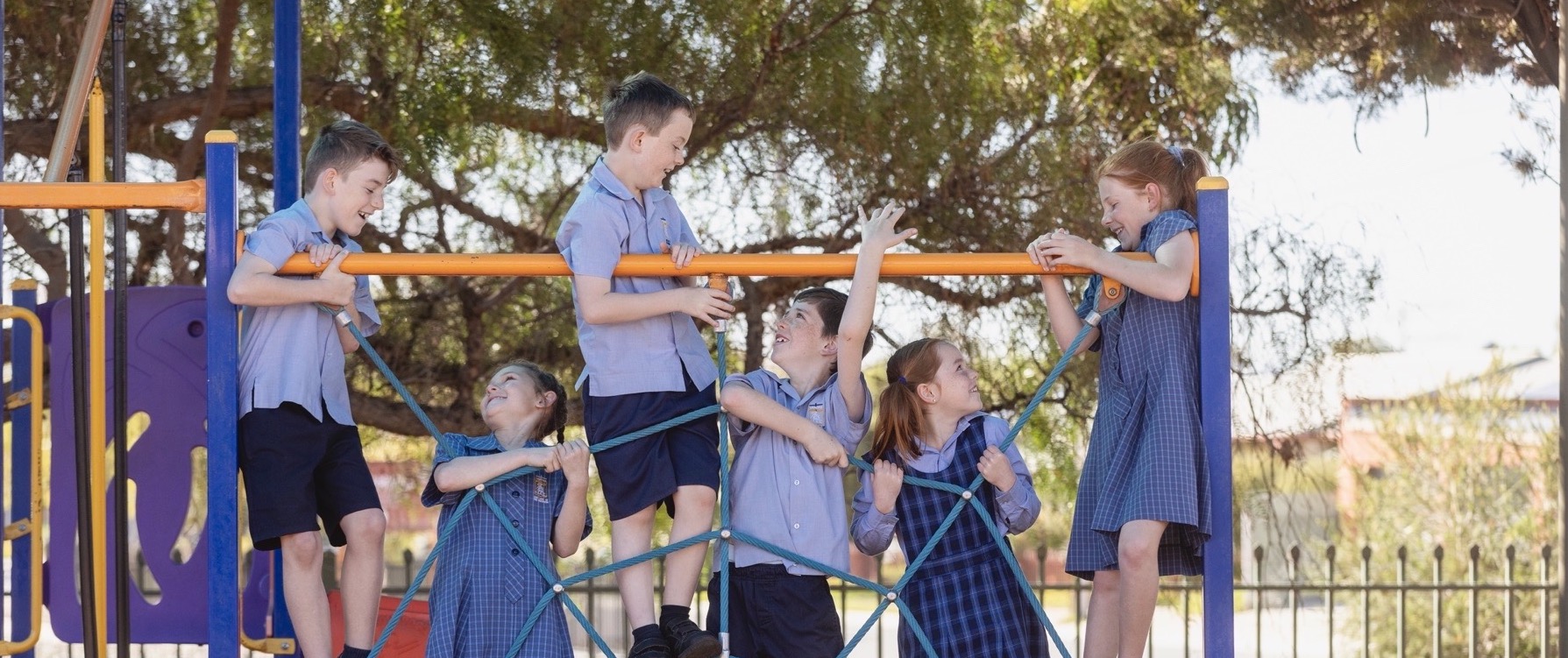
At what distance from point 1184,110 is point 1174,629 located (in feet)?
28.9

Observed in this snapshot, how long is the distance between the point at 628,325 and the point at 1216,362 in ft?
3.51

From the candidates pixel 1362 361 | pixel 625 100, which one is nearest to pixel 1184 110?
pixel 1362 361

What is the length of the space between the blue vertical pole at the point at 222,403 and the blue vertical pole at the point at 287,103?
0.91m

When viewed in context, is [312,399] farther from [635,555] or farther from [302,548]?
[635,555]

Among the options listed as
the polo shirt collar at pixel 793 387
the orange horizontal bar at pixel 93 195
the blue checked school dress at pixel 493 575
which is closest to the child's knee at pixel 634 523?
the blue checked school dress at pixel 493 575

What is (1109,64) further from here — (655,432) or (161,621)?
(161,621)

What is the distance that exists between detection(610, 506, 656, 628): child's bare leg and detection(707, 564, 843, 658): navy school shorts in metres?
0.13

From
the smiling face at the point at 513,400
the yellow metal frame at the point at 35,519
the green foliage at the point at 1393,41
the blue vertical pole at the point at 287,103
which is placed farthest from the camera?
the green foliage at the point at 1393,41

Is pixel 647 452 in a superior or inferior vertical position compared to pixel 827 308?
inferior

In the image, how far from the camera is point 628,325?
2844mm

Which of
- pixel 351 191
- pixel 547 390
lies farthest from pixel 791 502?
pixel 351 191

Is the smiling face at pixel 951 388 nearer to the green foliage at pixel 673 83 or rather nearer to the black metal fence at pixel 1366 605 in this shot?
the green foliage at pixel 673 83

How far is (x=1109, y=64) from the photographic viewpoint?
5.35m

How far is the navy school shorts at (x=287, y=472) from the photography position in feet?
9.12
